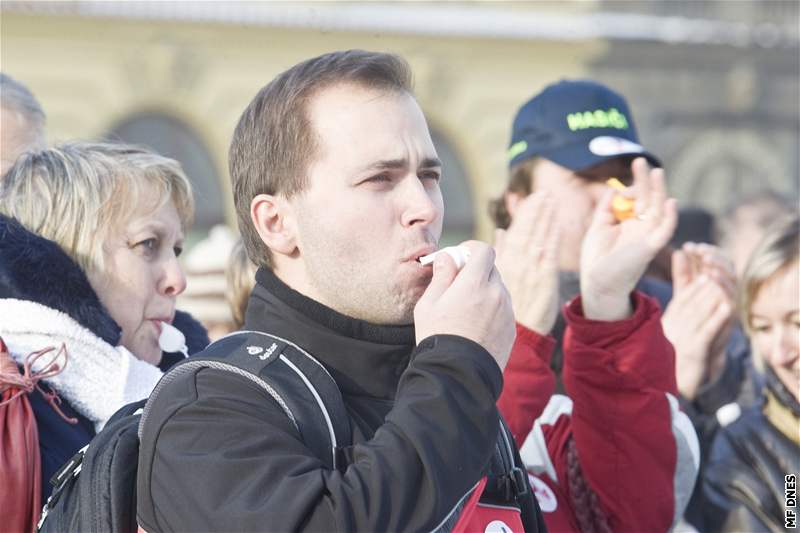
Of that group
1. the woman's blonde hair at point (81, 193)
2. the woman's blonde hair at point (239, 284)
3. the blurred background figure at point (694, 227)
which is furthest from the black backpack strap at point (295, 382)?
the blurred background figure at point (694, 227)

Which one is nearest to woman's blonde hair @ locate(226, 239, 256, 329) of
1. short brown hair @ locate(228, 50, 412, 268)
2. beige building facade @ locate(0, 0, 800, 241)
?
short brown hair @ locate(228, 50, 412, 268)

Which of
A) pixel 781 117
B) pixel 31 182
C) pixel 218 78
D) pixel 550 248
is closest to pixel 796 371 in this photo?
pixel 550 248

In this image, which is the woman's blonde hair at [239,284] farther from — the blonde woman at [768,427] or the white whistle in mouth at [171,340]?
the blonde woman at [768,427]

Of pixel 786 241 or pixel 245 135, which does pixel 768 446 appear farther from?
pixel 245 135

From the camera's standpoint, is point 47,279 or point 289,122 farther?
point 47,279

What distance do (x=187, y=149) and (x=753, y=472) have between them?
1312 centimetres

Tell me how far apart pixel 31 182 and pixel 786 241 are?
85.3 inches

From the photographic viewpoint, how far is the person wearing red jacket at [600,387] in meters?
2.54

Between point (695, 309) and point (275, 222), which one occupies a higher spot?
point (275, 222)

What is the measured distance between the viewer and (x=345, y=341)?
1.90 m

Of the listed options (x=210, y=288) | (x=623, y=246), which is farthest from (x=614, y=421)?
(x=210, y=288)

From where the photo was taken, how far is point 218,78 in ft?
51.5

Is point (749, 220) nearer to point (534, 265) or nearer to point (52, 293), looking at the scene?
point (534, 265)

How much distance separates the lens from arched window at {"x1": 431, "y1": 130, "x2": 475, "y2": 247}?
55.4 ft
